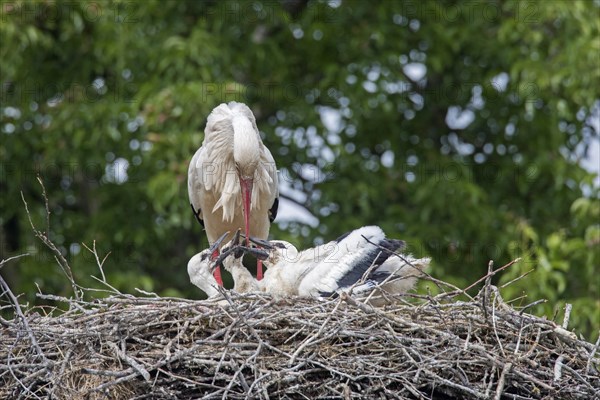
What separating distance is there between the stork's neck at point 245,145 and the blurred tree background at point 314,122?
1897 mm

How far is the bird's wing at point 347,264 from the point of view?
641 centimetres

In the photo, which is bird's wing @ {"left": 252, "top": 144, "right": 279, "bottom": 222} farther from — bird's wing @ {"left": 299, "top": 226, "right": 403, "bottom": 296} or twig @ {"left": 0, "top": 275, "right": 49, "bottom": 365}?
twig @ {"left": 0, "top": 275, "right": 49, "bottom": 365}

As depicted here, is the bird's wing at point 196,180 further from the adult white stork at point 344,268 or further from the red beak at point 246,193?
the adult white stork at point 344,268

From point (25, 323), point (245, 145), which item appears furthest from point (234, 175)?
point (25, 323)

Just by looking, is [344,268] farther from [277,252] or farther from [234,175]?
[234,175]

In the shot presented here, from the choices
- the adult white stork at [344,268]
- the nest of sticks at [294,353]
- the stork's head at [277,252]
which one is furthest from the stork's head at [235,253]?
the nest of sticks at [294,353]

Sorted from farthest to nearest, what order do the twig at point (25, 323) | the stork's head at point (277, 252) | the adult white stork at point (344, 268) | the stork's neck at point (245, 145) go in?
the stork's neck at point (245, 145) → the stork's head at point (277, 252) → the adult white stork at point (344, 268) → the twig at point (25, 323)

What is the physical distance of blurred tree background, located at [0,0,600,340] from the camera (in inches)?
397

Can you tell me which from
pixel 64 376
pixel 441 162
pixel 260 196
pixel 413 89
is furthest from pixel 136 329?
pixel 413 89

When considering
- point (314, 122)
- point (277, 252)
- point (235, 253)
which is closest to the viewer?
point (277, 252)

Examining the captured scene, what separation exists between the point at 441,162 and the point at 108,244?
2.92m

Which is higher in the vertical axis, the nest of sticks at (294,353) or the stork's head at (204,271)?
the nest of sticks at (294,353)

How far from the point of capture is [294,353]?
536cm

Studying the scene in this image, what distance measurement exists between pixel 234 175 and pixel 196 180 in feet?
1.47
